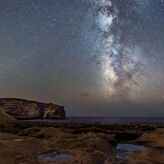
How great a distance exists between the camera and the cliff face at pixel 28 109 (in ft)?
479

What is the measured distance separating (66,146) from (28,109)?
498ft

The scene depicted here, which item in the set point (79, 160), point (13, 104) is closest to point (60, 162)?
point (79, 160)

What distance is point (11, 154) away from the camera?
36.0ft

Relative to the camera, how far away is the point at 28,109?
6156 inches

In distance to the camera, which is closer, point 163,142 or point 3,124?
point 163,142

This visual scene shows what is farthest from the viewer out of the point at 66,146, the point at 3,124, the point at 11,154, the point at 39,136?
the point at 3,124

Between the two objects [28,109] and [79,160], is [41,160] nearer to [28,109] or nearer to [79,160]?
[79,160]

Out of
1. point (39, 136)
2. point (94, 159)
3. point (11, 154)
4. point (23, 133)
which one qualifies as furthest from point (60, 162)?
point (23, 133)

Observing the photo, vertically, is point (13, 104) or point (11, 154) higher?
point (13, 104)

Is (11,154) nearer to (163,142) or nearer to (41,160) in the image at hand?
(41,160)

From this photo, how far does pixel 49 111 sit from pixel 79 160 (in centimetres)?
16335

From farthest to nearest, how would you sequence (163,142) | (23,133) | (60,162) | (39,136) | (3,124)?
(3,124) → (23,133) → (39,136) → (163,142) → (60,162)

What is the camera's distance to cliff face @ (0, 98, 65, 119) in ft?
479

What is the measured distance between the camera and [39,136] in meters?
21.0
